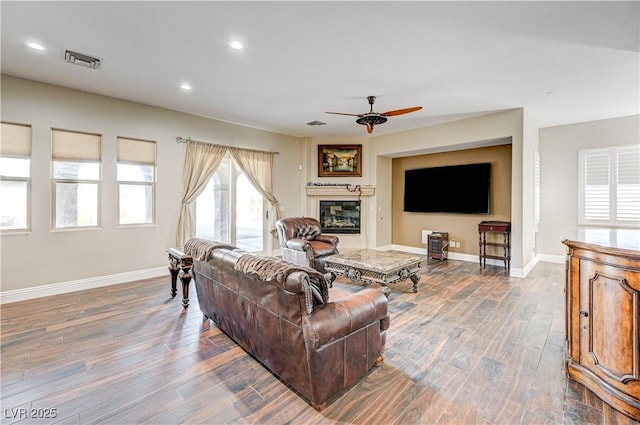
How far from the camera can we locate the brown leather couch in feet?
5.73

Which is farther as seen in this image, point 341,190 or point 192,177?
point 341,190

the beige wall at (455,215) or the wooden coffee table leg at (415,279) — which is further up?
the beige wall at (455,215)

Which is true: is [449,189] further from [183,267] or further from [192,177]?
[183,267]

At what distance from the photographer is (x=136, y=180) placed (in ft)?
15.7

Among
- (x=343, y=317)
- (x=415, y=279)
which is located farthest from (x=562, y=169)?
(x=343, y=317)

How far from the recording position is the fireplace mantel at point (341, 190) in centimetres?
705

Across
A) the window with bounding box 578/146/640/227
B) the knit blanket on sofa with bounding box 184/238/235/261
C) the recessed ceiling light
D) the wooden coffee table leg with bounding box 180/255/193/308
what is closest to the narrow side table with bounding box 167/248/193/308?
the wooden coffee table leg with bounding box 180/255/193/308

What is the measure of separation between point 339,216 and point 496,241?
3.45 m

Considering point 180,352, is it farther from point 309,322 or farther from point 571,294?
point 571,294

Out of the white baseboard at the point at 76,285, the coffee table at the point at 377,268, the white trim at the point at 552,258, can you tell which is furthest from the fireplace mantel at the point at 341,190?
the white trim at the point at 552,258

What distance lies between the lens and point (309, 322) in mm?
1714

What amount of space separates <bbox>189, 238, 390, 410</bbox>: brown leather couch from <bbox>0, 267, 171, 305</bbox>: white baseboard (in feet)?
10.1

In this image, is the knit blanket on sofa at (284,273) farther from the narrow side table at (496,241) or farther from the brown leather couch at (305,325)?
the narrow side table at (496,241)

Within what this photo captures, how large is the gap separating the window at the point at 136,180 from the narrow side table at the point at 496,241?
6200mm
